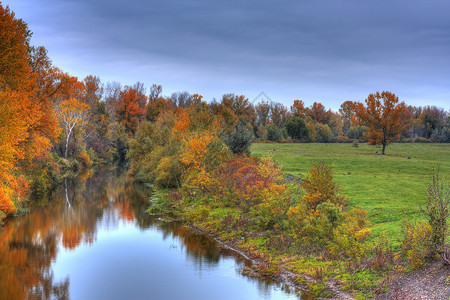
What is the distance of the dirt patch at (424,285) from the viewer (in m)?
12.9

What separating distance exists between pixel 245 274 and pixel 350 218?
5846 mm

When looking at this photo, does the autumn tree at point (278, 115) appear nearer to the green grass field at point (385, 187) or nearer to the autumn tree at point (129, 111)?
the autumn tree at point (129, 111)

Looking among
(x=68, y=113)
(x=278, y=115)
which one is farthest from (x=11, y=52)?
(x=278, y=115)

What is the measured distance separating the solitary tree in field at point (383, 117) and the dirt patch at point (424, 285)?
57.1m

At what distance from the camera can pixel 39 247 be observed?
23.8m

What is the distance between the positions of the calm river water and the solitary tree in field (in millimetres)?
48177

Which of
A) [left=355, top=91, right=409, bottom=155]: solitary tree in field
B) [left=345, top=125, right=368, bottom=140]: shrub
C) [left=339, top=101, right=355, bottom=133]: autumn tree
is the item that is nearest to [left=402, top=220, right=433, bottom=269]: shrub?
[left=355, top=91, right=409, bottom=155]: solitary tree in field

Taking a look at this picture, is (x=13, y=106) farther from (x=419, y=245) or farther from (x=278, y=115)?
(x=278, y=115)

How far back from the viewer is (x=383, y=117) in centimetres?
6906

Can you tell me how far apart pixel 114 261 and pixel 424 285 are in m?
15.0

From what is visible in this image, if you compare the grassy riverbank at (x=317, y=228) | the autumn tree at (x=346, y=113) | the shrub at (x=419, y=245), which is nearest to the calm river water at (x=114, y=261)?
the grassy riverbank at (x=317, y=228)

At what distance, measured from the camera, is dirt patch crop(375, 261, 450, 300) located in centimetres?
1288

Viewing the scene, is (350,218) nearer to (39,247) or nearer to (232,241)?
(232,241)

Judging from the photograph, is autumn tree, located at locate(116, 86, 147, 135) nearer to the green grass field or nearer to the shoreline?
the green grass field
